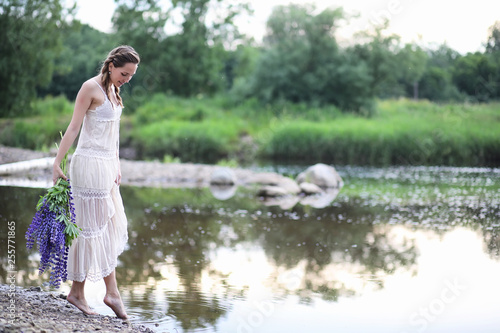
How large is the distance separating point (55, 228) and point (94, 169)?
0.48m

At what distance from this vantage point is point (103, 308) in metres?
4.69

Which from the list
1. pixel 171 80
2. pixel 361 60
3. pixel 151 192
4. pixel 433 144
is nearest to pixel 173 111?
pixel 171 80

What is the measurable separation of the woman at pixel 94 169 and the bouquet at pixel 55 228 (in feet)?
0.23

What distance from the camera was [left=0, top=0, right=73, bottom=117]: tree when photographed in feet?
63.2

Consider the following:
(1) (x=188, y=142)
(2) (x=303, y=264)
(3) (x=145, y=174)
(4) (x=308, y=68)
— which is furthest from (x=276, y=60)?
(2) (x=303, y=264)

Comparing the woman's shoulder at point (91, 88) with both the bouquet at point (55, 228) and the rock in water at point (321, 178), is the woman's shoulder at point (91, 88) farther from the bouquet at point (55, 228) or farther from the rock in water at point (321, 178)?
the rock in water at point (321, 178)

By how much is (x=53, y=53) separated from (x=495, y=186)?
15.3 meters

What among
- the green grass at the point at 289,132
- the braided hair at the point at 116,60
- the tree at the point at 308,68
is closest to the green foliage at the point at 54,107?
the green grass at the point at 289,132

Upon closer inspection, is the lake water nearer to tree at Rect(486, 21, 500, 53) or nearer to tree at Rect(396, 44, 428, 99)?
tree at Rect(396, 44, 428, 99)

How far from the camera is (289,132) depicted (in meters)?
22.0

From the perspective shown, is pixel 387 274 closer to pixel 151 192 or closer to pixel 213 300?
pixel 213 300

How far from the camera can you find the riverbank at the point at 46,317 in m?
3.57

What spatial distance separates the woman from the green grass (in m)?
17.2

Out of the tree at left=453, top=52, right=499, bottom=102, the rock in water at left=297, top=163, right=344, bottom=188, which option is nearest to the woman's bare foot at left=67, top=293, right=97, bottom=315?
the rock in water at left=297, top=163, right=344, bottom=188
